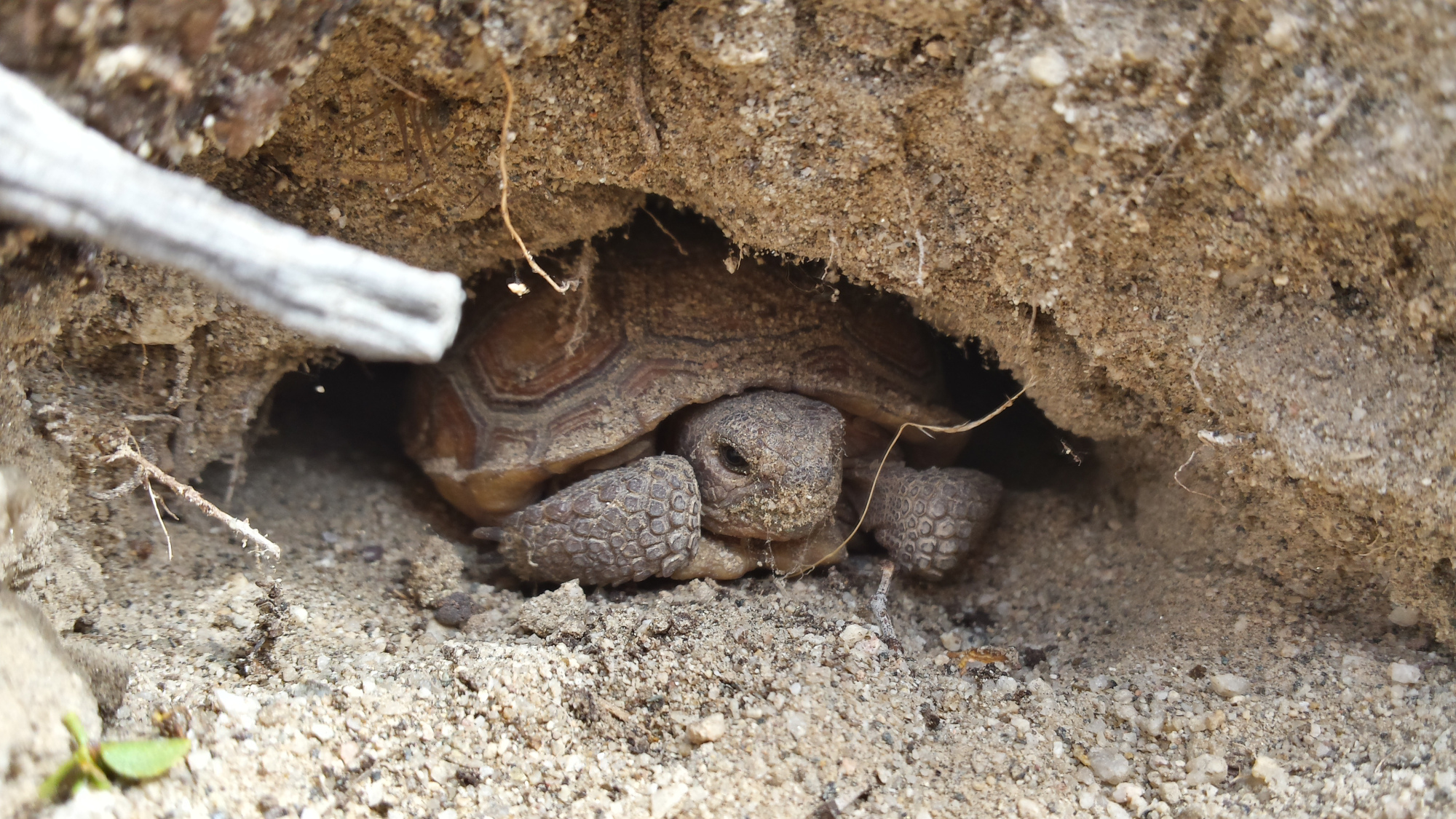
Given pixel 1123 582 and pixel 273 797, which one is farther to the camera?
pixel 1123 582

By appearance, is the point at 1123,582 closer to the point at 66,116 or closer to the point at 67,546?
the point at 66,116

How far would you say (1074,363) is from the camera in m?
1.97

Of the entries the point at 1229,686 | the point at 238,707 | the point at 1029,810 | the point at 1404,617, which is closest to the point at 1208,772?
the point at 1229,686

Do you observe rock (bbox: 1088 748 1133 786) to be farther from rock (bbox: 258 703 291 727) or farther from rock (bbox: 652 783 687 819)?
rock (bbox: 258 703 291 727)

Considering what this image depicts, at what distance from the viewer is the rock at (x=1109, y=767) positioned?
1677 mm

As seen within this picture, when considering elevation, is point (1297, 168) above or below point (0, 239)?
above

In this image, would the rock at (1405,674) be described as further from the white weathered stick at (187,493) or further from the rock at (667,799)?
the white weathered stick at (187,493)

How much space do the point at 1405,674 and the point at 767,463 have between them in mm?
1422

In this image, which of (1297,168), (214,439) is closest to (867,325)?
(1297,168)

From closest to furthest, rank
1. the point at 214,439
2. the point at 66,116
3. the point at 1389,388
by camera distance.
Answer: the point at 66,116, the point at 1389,388, the point at 214,439

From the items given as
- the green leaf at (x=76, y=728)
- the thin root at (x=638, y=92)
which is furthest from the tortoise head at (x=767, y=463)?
the green leaf at (x=76, y=728)

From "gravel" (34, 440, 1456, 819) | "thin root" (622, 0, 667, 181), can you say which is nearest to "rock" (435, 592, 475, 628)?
"gravel" (34, 440, 1456, 819)

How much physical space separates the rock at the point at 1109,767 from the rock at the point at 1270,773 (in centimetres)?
21

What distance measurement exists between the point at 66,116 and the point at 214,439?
4.39 feet
